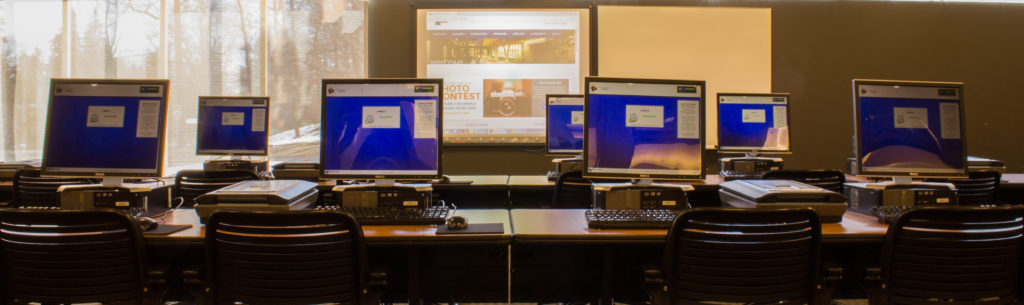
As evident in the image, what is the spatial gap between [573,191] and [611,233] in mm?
965

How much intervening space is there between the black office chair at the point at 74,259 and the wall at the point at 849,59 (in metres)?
3.42

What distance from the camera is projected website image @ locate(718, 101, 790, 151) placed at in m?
3.41

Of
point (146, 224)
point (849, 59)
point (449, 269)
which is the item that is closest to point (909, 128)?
point (449, 269)

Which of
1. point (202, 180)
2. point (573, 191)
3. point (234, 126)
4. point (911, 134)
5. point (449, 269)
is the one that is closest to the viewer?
point (911, 134)

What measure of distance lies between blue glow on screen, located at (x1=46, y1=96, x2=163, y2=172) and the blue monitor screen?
239 cm

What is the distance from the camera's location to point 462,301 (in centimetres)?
209

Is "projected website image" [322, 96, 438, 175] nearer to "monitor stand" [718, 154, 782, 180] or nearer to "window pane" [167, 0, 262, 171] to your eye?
"monitor stand" [718, 154, 782, 180]

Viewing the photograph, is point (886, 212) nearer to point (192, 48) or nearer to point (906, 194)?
point (906, 194)

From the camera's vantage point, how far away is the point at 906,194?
1.82 meters

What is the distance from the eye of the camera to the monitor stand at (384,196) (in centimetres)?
174

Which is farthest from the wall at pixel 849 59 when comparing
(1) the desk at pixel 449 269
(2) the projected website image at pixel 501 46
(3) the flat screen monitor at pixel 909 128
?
(3) the flat screen monitor at pixel 909 128

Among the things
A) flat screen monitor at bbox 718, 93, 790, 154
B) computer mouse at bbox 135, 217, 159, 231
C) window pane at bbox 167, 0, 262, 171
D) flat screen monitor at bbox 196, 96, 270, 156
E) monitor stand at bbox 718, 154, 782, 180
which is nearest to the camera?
computer mouse at bbox 135, 217, 159, 231

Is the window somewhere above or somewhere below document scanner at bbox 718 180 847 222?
above

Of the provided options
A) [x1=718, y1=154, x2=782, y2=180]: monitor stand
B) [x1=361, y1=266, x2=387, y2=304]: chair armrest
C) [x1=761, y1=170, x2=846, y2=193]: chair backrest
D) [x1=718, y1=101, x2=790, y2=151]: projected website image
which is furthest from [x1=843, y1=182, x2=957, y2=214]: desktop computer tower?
[x1=361, y1=266, x2=387, y2=304]: chair armrest
